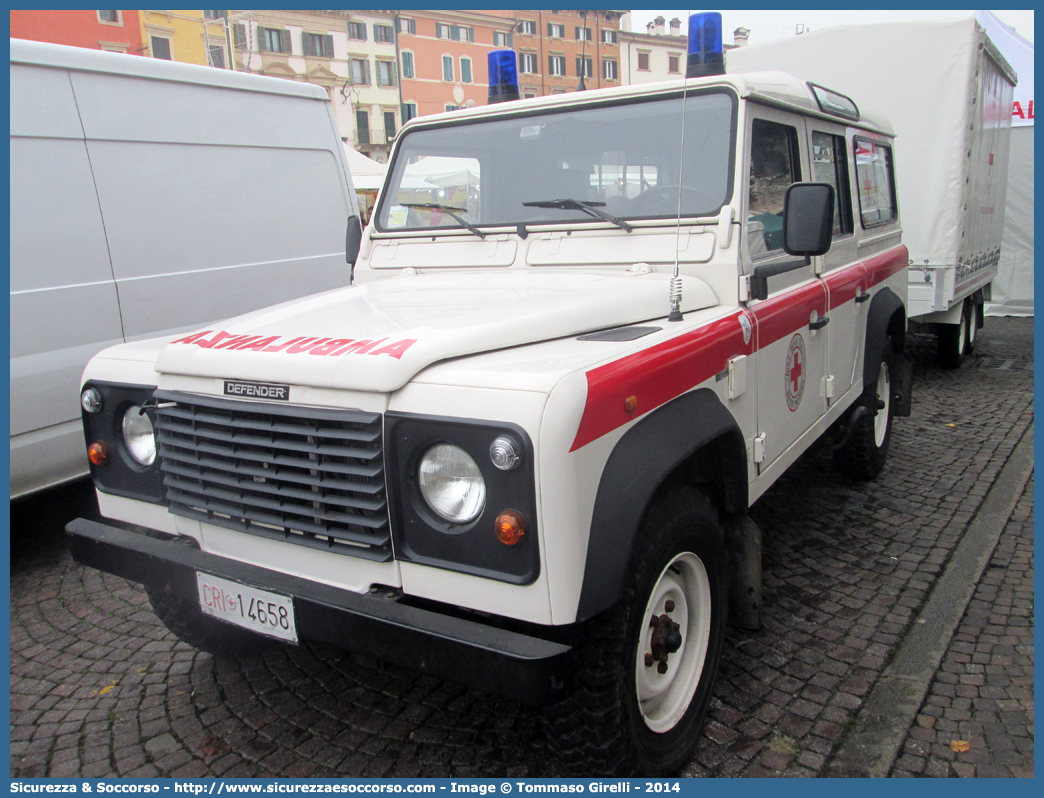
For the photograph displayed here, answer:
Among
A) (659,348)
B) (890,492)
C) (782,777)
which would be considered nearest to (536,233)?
(659,348)

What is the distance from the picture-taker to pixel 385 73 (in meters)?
51.4

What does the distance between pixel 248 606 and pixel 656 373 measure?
4.45 ft

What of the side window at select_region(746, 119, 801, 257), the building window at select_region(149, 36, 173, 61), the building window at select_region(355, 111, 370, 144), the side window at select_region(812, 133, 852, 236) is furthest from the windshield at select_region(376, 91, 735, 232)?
the building window at select_region(355, 111, 370, 144)

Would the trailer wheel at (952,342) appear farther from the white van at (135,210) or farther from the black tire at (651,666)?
the black tire at (651,666)

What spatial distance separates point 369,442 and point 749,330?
1549 mm

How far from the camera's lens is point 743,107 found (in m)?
3.04

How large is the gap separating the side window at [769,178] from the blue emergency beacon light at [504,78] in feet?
4.44

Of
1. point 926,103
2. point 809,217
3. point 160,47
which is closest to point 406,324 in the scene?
point 809,217

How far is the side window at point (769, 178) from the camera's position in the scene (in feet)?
10.2

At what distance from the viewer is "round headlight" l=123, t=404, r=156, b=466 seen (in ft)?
8.79

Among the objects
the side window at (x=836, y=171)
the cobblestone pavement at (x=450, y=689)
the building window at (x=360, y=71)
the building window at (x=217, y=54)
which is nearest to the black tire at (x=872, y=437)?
the cobblestone pavement at (x=450, y=689)

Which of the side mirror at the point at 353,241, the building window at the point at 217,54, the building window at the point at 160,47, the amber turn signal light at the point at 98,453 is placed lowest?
the amber turn signal light at the point at 98,453

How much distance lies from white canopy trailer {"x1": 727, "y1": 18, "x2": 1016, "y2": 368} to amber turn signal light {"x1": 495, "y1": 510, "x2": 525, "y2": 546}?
6862mm

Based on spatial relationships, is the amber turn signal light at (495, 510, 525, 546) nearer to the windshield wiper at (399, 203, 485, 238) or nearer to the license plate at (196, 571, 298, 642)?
the license plate at (196, 571, 298, 642)
